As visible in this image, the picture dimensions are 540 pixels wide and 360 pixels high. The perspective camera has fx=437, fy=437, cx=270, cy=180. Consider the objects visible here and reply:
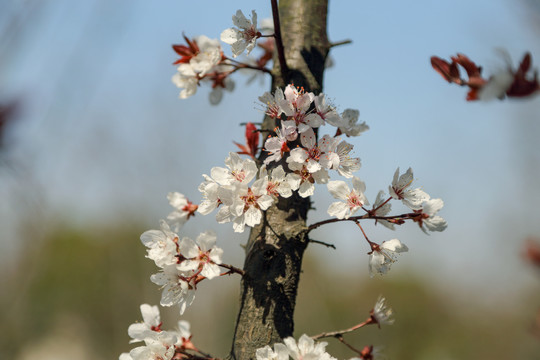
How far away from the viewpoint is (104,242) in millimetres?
13586

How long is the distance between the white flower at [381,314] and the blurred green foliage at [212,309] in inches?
345

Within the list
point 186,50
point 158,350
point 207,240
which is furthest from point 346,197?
point 186,50

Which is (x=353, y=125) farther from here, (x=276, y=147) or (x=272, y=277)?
(x=272, y=277)

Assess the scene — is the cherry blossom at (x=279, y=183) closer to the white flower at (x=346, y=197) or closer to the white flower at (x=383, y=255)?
the white flower at (x=346, y=197)

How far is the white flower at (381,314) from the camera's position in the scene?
50.7 inches

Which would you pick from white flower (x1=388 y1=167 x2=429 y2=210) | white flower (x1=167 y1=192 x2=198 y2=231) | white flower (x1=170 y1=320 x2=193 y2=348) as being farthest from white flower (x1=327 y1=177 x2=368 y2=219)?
white flower (x1=170 y1=320 x2=193 y2=348)

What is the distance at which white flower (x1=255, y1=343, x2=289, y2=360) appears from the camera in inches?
40.2

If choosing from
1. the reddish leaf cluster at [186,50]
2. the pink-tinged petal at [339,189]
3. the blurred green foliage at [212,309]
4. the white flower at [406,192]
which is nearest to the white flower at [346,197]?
the pink-tinged petal at [339,189]

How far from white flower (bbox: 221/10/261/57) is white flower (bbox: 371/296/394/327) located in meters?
0.83

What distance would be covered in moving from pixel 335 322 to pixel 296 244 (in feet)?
33.4

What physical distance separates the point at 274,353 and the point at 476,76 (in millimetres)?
760

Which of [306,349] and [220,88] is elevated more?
[220,88]

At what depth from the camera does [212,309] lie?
11.3 m

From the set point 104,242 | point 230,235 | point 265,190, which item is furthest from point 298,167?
point 104,242
